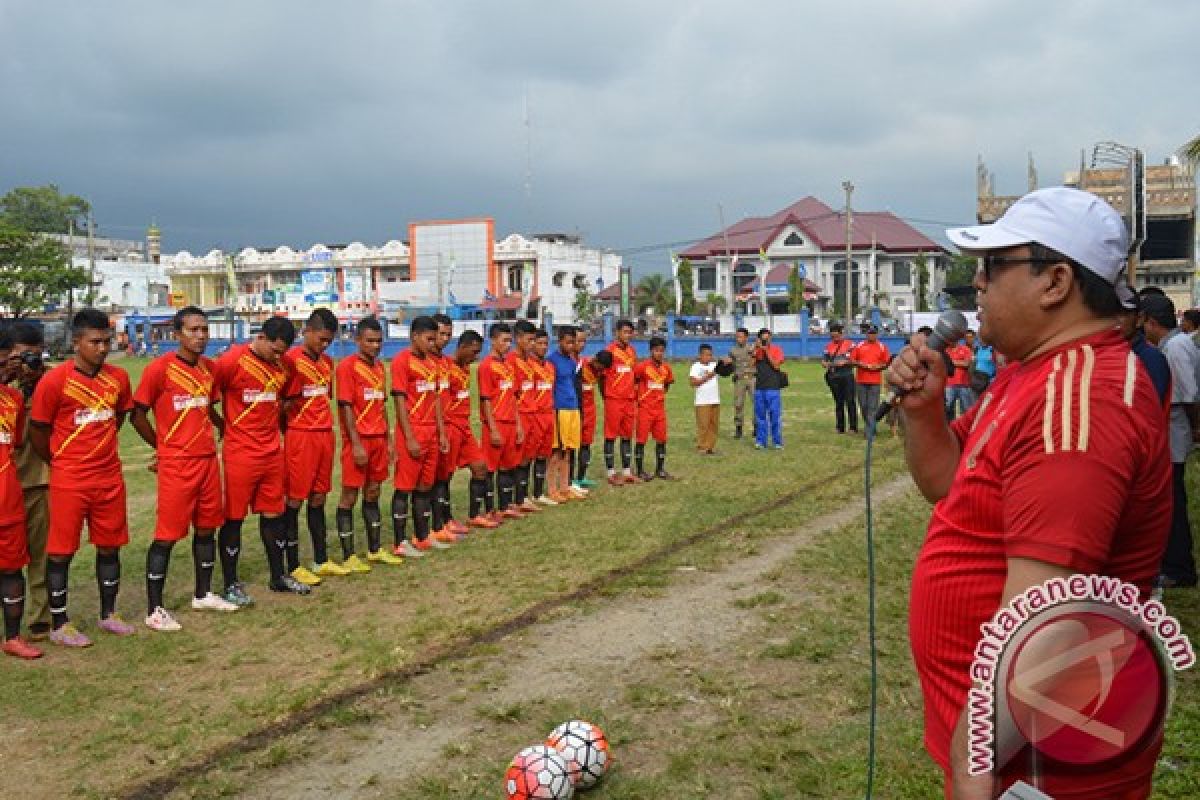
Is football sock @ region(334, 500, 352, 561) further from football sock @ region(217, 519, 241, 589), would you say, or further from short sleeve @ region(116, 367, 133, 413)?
short sleeve @ region(116, 367, 133, 413)

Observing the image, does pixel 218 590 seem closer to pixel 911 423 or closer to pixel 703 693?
pixel 703 693

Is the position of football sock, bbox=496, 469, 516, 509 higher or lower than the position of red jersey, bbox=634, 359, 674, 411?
lower

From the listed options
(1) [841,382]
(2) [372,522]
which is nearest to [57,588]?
(2) [372,522]

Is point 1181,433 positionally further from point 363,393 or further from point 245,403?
point 245,403

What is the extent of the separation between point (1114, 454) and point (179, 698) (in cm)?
539

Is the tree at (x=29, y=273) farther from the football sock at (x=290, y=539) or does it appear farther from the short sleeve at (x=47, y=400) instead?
the short sleeve at (x=47, y=400)

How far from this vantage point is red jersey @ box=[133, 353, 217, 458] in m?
7.18

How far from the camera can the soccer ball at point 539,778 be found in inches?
161

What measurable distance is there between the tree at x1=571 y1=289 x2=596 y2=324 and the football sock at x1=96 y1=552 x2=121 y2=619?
6264 cm

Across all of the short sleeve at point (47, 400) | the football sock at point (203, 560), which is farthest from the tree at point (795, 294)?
the short sleeve at point (47, 400)

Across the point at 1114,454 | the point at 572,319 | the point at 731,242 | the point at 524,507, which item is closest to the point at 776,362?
the point at 524,507

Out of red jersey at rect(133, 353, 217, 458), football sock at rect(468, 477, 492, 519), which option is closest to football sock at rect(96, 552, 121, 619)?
red jersey at rect(133, 353, 217, 458)

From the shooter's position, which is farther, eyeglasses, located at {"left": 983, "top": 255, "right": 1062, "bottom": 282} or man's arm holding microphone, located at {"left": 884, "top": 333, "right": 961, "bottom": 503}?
man's arm holding microphone, located at {"left": 884, "top": 333, "right": 961, "bottom": 503}

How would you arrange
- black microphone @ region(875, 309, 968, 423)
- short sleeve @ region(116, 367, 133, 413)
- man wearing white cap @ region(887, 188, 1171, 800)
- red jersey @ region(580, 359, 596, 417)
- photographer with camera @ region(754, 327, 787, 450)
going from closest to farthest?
man wearing white cap @ region(887, 188, 1171, 800), black microphone @ region(875, 309, 968, 423), short sleeve @ region(116, 367, 133, 413), red jersey @ region(580, 359, 596, 417), photographer with camera @ region(754, 327, 787, 450)
